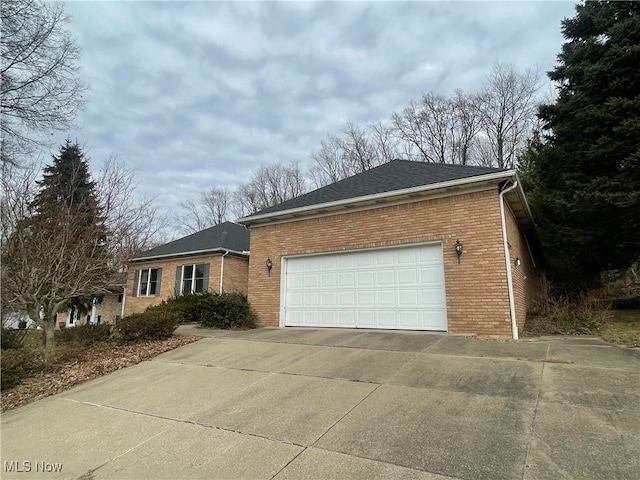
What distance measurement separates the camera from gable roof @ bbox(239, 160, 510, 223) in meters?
8.50

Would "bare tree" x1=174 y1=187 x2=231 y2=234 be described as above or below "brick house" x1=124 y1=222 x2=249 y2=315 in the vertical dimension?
above

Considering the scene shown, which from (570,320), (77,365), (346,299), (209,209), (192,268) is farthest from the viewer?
(209,209)

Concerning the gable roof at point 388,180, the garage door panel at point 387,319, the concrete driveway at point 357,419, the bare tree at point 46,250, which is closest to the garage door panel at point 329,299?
the garage door panel at point 387,319

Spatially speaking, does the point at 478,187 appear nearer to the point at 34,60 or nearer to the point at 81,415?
the point at 81,415

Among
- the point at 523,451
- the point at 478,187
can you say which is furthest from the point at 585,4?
the point at 523,451

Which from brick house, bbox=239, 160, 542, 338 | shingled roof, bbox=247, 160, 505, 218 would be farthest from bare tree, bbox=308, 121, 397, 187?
brick house, bbox=239, 160, 542, 338

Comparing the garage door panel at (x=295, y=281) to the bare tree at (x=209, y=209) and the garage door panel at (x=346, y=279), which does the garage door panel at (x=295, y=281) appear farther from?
the bare tree at (x=209, y=209)

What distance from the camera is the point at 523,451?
9.50 feet

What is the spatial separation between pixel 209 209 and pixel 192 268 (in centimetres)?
1989

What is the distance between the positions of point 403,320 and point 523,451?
5.67 metres

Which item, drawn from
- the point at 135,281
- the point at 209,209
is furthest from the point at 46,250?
the point at 209,209

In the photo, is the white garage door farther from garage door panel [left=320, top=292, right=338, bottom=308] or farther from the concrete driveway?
the concrete driveway

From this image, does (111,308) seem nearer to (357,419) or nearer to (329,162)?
(329,162)

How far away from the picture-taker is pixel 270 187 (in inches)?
1304
